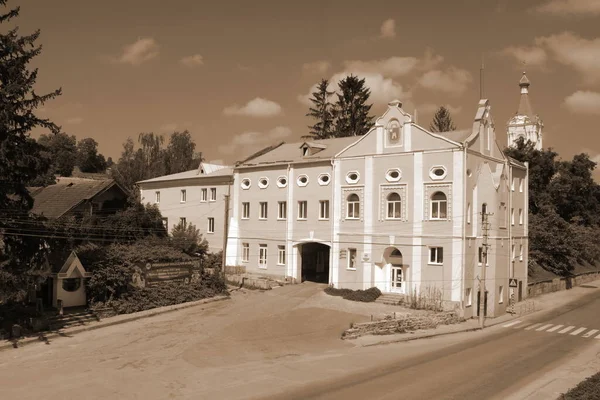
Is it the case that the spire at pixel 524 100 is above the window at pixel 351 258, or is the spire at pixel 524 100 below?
above

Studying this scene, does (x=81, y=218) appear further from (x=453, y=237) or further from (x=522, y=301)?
(x=522, y=301)

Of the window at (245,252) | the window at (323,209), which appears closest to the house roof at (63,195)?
the window at (245,252)

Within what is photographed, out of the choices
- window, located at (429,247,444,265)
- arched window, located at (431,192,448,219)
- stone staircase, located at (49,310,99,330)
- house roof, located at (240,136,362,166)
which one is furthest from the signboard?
arched window, located at (431,192,448,219)

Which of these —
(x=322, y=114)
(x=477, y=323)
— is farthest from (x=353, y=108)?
(x=477, y=323)

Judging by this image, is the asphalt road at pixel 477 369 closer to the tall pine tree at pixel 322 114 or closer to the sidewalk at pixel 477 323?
the sidewalk at pixel 477 323

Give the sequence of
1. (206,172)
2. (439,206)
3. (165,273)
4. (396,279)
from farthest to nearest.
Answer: (206,172)
(396,279)
(439,206)
(165,273)

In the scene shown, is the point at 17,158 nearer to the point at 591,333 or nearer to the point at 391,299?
the point at 391,299

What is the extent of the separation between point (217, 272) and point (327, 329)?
11.7m

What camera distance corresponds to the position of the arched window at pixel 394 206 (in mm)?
35219

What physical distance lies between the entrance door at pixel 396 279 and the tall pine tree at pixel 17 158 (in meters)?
21.6

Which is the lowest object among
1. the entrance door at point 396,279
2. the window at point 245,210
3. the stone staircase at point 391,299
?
the stone staircase at point 391,299

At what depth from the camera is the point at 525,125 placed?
3452 inches

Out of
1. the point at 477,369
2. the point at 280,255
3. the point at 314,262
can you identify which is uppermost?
the point at 280,255

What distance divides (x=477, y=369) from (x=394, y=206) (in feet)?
52.9
